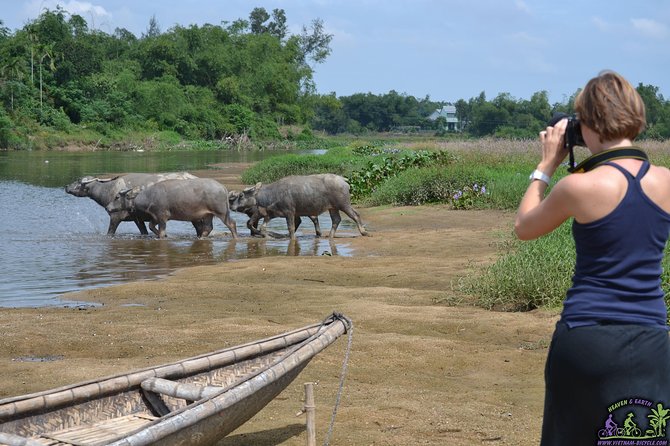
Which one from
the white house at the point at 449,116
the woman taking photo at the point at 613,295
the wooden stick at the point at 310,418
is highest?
the white house at the point at 449,116

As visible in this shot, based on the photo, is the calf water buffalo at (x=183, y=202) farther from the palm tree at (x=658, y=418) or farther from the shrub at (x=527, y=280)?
the palm tree at (x=658, y=418)

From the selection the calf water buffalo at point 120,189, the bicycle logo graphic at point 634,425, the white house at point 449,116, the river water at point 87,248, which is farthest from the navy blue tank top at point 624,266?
the white house at point 449,116

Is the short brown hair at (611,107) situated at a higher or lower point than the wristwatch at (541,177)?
higher

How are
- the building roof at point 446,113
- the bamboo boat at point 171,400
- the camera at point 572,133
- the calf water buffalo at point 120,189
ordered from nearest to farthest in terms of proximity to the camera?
1. the camera at point 572,133
2. the bamboo boat at point 171,400
3. the calf water buffalo at point 120,189
4. the building roof at point 446,113

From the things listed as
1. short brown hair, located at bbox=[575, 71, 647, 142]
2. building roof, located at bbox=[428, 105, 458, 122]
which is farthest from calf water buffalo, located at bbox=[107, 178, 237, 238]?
building roof, located at bbox=[428, 105, 458, 122]

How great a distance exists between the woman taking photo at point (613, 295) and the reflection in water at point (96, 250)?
9.28 metres

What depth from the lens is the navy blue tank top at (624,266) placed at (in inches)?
128

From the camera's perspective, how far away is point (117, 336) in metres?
8.87

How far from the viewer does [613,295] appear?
3.25 metres

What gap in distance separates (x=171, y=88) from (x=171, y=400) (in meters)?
72.7

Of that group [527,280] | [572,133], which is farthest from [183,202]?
[572,133]

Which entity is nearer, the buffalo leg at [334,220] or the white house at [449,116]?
the buffalo leg at [334,220]

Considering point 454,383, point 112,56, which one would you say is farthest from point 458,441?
point 112,56

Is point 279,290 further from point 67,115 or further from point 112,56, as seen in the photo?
point 112,56
